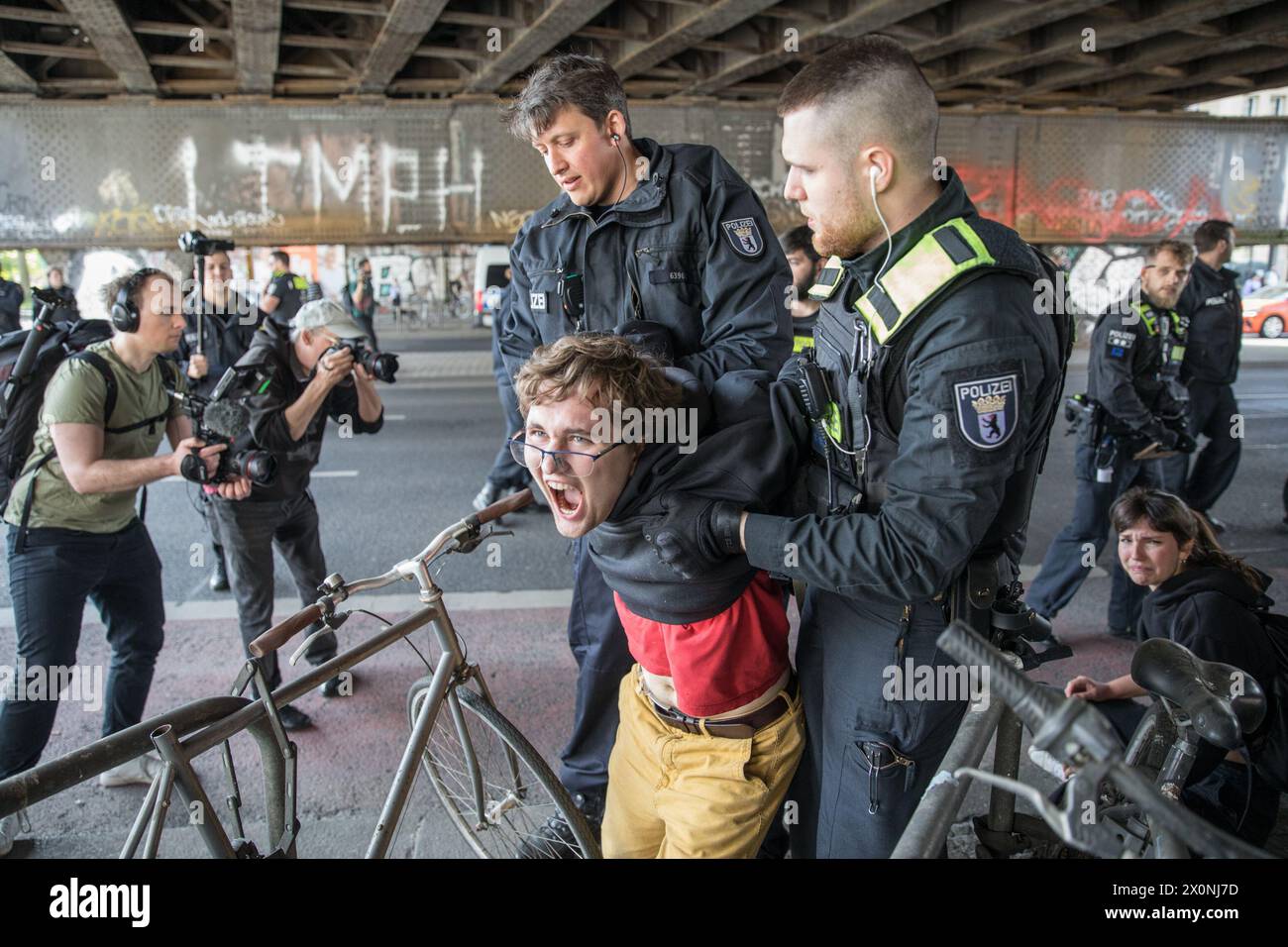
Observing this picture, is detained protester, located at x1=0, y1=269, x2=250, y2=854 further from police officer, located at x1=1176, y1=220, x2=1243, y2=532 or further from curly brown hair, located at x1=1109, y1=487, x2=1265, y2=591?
police officer, located at x1=1176, y1=220, x2=1243, y2=532

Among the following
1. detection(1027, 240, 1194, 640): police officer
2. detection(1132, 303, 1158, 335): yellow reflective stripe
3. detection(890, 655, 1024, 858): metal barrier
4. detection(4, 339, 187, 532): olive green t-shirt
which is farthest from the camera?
detection(1132, 303, 1158, 335): yellow reflective stripe

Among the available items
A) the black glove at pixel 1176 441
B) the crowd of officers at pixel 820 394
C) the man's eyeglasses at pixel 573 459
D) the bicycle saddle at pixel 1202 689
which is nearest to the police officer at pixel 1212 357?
the black glove at pixel 1176 441

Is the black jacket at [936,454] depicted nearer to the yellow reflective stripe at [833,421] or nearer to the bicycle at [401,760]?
the yellow reflective stripe at [833,421]

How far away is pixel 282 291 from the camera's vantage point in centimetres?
805

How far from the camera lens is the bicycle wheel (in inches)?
104

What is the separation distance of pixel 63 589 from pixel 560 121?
2.39 m

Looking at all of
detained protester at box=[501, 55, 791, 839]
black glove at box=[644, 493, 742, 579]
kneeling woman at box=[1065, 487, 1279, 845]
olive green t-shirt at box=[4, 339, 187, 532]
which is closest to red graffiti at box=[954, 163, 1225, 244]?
kneeling woman at box=[1065, 487, 1279, 845]

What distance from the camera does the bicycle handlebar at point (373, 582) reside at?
1.91 meters

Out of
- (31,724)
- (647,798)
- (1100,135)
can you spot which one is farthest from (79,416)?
(1100,135)

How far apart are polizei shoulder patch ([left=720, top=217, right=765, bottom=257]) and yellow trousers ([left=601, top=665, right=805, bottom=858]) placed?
132 cm

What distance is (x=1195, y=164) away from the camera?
372 inches

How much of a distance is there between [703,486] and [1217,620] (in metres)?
1.90

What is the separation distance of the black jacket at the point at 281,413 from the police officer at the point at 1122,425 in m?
3.72

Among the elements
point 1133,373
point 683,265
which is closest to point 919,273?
point 683,265
